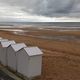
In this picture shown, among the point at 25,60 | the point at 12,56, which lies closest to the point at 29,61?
the point at 25,60

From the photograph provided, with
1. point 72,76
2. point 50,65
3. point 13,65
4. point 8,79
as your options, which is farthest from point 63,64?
point 8,79

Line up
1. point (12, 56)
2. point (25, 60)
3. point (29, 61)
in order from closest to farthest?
point (29, 61)
point (25, 60)
point (12, 56)

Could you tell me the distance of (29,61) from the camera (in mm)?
12875

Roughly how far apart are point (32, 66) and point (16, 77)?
4.48 ft

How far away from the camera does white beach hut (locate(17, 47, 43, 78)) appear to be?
1294 cm

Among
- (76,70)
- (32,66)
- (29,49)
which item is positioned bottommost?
(76,70)

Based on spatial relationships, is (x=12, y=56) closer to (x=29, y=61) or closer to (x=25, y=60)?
(x=25, y=60)

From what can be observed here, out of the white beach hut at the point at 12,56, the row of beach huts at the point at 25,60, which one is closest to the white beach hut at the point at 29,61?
the row of beach huts at the point at 25,60

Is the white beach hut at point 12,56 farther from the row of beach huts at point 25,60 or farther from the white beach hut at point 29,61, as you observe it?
the white beach hut at point 29,61

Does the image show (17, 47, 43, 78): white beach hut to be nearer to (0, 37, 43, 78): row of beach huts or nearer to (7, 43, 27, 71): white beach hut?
(0, 37, 43, 78): row of beach huts

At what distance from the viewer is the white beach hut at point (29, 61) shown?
42.4 ft

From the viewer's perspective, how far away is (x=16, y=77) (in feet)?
44.2

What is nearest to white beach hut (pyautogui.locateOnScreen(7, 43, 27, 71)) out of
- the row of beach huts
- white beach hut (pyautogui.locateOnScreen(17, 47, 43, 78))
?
the row of beach huts

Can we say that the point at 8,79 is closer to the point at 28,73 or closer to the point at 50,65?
the point at 28,73
